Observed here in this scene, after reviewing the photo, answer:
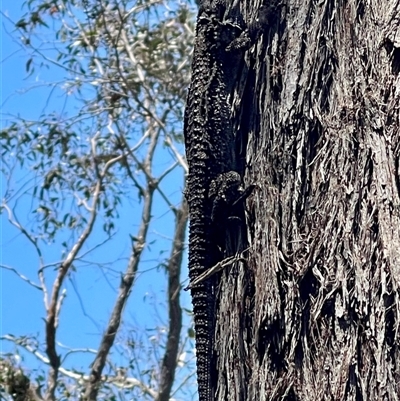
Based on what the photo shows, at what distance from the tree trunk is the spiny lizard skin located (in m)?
0.11

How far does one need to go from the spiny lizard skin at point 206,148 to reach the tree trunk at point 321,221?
4.2 inches

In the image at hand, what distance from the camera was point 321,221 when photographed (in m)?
3.04

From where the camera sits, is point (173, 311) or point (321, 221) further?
point (173, 311)

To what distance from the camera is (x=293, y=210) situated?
10.3 ft

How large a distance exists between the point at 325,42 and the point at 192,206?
1177 millimetres

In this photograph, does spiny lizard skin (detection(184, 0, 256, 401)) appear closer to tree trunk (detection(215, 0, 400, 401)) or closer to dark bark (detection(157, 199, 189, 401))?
tree trunk (detection(215, 0, 400, 401))

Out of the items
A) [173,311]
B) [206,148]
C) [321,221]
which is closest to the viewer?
[321,221]

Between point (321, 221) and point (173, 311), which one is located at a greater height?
point (173, 311)

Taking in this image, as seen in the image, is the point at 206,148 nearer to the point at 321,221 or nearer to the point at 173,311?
the point at 321,221

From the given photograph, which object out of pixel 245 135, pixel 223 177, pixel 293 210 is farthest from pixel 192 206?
pixel 293 210

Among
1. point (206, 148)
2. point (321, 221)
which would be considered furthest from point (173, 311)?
point (321, 221)

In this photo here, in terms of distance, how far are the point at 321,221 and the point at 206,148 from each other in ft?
4.13

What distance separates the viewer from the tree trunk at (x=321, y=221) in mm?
2830

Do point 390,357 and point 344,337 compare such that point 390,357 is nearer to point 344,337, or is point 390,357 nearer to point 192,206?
point 344,337
